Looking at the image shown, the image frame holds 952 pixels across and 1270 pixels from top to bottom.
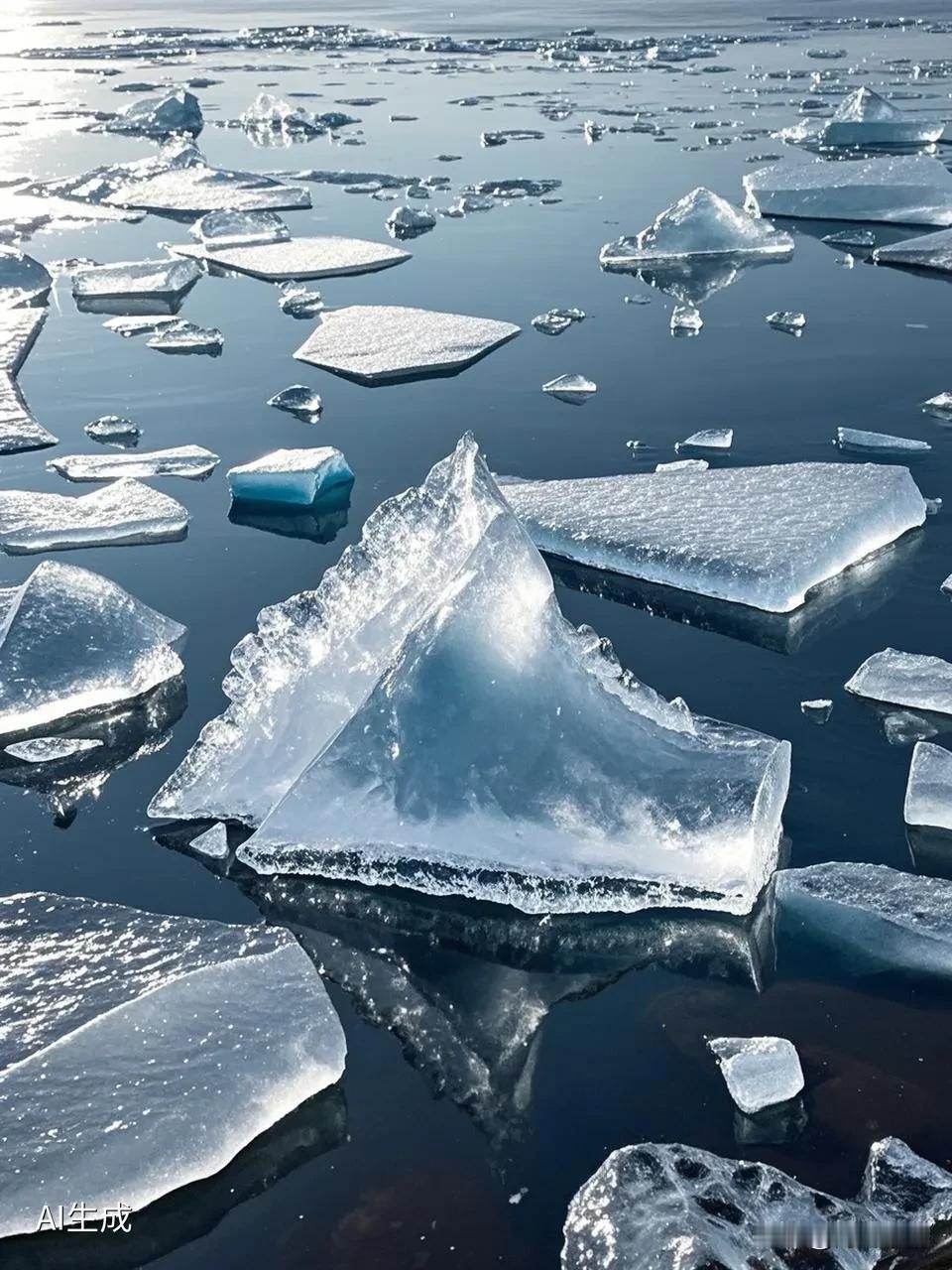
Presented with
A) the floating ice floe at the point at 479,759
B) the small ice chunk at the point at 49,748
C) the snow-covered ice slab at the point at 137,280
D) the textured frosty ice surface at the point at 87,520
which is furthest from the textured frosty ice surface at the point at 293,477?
the snow-covered ice slab at the point at 137,280

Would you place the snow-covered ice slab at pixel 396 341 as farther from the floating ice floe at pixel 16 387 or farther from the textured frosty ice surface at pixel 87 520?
the textured frosty ice surface at pixel 87 520

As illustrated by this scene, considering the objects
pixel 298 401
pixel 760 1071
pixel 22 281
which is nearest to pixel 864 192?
pixel 298 401

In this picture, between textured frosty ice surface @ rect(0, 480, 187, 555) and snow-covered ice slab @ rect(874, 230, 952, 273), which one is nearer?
textured frosty ice surface @ rect(0, 480, 187, 555)

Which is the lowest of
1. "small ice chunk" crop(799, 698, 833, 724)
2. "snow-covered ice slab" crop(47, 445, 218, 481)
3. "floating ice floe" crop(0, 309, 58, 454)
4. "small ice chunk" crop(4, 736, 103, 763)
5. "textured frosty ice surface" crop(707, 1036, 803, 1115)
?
"small ice chunk" crop(4, 736, 103, 763)

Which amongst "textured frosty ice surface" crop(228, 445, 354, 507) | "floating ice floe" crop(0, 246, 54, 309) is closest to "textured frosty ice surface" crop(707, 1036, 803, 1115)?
"textured frosty ice surface" crop(228, 445, 354, 507)

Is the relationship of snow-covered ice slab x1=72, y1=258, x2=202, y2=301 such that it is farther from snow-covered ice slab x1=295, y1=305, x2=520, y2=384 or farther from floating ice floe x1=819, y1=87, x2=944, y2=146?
floating ice floe x1=819, y1=87, x2=944, y2=146

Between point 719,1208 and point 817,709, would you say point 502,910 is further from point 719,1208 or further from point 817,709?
point 817,709
